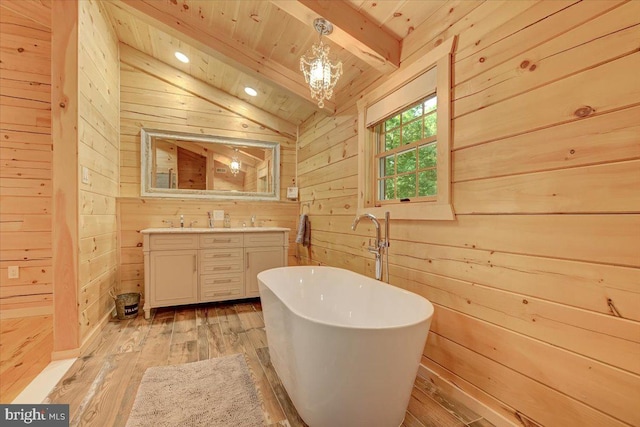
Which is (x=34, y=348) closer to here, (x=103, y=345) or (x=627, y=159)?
(x=103, y=345)

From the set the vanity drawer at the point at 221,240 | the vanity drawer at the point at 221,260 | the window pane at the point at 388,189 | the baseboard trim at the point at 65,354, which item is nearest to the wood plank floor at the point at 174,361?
the baseboard trim at the point at 65,354

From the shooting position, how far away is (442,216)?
5.30 feet

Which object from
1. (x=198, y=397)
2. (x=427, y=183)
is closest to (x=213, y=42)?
(x=427, y=183)

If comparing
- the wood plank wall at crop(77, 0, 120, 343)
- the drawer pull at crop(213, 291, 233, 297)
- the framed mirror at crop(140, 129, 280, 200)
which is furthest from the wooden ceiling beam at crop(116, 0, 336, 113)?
the drawer pull at crop(213, 291, 233, 297)

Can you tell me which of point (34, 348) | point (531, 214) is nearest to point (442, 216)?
point (531, 214)

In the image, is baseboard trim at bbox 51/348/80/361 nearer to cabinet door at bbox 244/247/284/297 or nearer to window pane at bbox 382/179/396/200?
cabinet door at bbox 244/247/284/297

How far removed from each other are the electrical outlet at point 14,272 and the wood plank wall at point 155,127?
833 mm

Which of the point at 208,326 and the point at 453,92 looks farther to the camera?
the point at 208,326

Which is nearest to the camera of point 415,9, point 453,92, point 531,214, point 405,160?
point 531,214

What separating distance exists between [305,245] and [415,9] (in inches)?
101

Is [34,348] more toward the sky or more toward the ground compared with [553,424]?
more toward the ground

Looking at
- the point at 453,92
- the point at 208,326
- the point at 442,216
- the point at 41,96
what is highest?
the point at 41,96

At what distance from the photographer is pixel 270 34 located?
2.29 meters

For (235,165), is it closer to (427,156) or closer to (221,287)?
(221,287)
